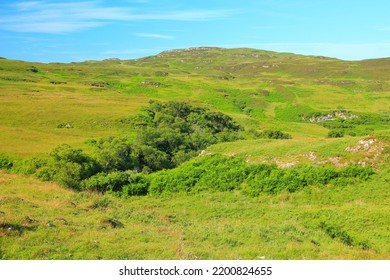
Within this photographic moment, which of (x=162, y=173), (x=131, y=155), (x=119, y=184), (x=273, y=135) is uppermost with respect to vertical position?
(x=273, y=135)

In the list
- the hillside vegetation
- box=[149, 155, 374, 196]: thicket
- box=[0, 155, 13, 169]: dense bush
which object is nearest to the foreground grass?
the hillside vegetation

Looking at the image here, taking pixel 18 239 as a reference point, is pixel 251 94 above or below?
above

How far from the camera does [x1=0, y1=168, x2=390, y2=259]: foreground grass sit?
12.7 metres

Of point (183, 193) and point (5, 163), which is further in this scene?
point (5, 163)

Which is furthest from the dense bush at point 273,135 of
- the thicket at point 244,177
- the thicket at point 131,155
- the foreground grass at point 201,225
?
the foreground grass at point 201,225

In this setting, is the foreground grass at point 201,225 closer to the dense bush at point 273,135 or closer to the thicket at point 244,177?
the thicket at point 244,177

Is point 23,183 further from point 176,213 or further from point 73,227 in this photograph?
point 73,227

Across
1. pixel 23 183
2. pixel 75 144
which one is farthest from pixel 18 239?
pixel 75 144

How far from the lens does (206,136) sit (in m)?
54.7

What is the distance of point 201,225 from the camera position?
63.1ft

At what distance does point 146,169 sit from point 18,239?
26789mm

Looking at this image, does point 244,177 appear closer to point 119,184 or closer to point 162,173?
point 162,173

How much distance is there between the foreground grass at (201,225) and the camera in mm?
12695

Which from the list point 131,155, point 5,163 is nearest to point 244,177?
point 131,155
